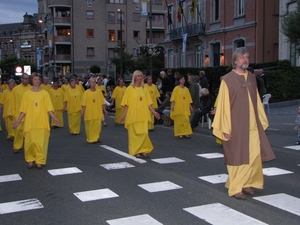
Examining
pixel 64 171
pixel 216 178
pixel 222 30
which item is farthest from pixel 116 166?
pixel 222 30

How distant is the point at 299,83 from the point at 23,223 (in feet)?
61.8

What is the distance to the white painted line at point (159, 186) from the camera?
7.60 metres

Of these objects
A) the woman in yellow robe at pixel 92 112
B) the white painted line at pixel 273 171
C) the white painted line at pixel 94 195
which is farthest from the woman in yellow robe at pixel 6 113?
the white painted line at pixel 273 171

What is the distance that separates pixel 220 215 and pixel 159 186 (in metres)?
1.82

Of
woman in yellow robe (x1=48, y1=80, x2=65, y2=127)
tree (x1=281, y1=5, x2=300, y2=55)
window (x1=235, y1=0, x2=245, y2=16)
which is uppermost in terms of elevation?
window (x1=235, y1=0, x2=245, y2=16)

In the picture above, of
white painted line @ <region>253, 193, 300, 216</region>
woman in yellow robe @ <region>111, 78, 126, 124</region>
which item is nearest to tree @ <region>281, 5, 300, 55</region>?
woman in yellow robe @ <region>111, 78, 126, 124</region>

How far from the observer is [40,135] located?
377 inches

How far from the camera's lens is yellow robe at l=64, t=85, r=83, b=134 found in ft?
51.2

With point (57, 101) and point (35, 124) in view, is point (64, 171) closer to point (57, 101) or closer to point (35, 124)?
point (35, 124)

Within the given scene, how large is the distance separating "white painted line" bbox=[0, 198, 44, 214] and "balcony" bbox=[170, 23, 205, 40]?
31.1 meters

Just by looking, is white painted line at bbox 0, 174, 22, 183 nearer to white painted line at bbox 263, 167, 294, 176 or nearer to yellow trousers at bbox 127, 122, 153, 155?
yellow trousers at bbox 127, 122, 153, 155

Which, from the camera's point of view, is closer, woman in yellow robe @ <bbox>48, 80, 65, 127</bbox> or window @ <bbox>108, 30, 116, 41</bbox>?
woman in yellow robe @ <bbox>48, 80, 65, 127</bbox>

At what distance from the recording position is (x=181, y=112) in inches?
555

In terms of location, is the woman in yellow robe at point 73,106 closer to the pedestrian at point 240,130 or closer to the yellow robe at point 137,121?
the yellow robe at point 137,121
